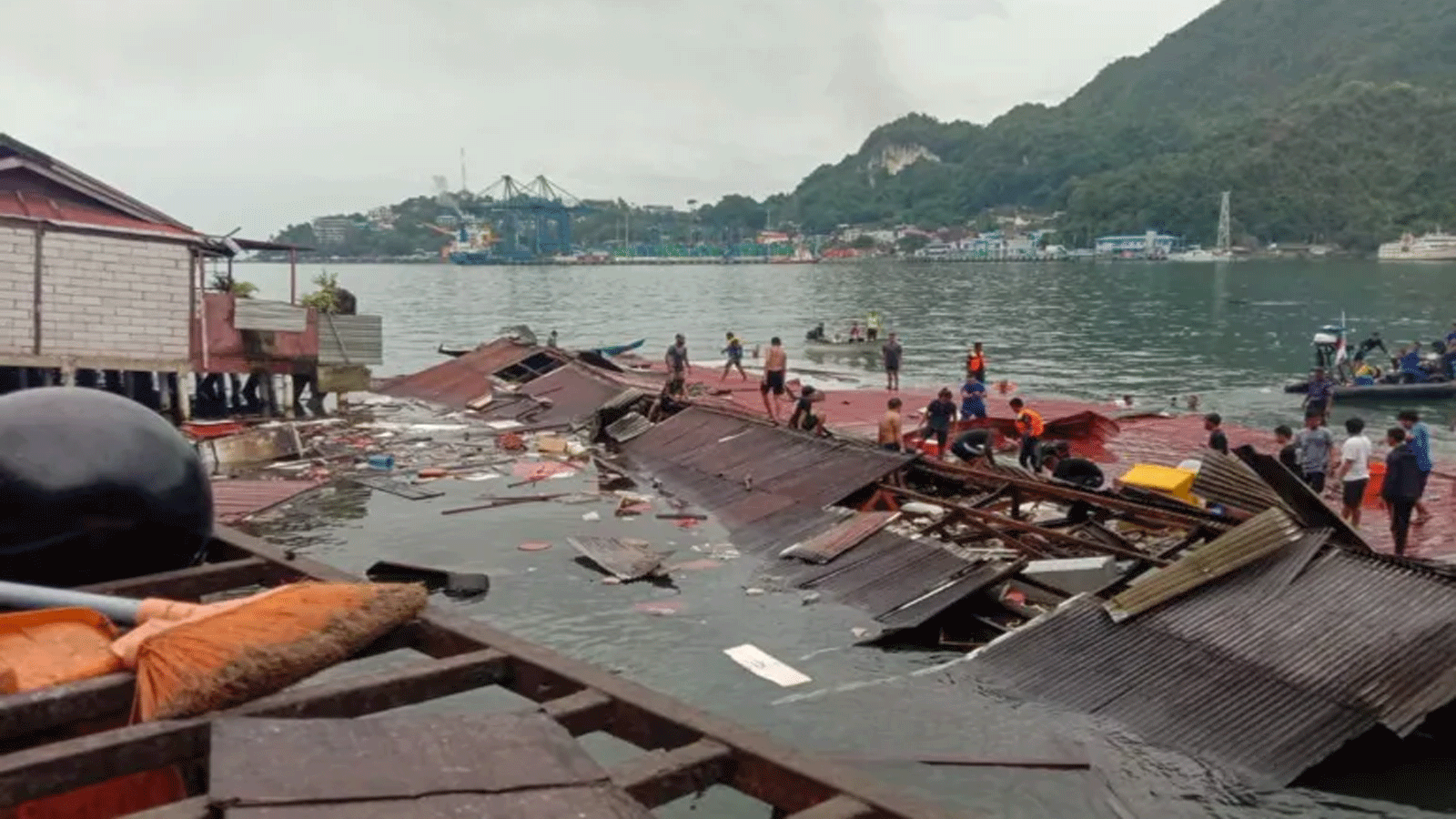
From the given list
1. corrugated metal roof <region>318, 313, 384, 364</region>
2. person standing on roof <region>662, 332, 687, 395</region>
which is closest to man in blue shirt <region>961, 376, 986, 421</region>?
person standing on roof <region>662, 332, 687, 395</region>

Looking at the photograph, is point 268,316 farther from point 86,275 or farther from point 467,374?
point 467,374

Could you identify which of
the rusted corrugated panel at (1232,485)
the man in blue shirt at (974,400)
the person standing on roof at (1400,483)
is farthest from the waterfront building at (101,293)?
the person standing on roof at (1400,483)

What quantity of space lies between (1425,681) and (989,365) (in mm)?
47281

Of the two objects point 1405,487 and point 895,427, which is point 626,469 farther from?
point 1405,487

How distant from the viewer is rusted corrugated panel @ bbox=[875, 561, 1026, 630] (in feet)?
41.8

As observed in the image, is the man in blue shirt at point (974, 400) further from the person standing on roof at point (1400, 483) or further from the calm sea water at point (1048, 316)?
the calm sea water at point (1048, 316)

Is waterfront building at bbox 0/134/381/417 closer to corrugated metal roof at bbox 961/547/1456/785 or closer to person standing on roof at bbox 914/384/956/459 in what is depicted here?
person standing on roof at bbox 914/384/956/459

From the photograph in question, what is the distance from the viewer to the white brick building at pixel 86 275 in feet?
78.5

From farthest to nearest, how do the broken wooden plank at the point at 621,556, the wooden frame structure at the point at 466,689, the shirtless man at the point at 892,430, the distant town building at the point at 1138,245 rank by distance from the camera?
the distant town building at the point at 1138,245 → the shirtless man at the point at 892,430 → the broken wooden plank at the point at 621,556 → the wooden frame structure at the point at 466,689

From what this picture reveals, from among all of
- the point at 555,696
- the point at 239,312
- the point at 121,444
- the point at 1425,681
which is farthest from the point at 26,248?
the point at 1425,681

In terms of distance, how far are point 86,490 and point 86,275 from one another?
21.4 m

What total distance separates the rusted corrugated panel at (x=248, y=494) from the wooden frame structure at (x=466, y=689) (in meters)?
15.0

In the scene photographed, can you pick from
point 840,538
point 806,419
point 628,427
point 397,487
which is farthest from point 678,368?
point 840,538

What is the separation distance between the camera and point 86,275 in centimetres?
2470
